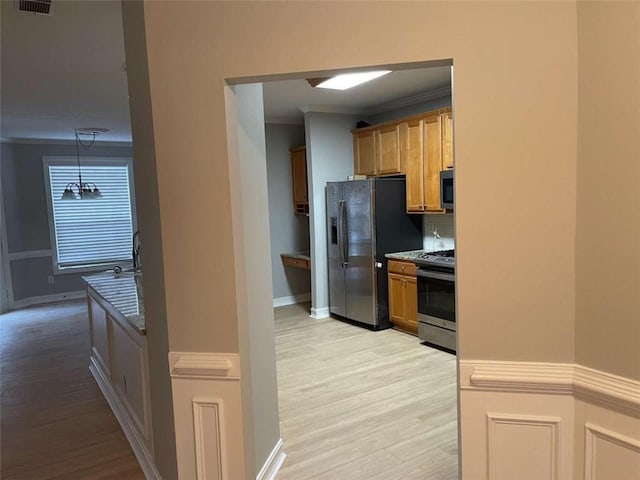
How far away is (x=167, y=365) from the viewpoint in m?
2.06

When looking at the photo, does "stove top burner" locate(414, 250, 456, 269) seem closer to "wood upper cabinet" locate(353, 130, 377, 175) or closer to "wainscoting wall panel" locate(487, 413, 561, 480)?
"wood upper cabinet" locate(353, 130, 377, 175)

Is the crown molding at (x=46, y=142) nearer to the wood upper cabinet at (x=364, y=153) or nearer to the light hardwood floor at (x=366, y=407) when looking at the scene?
the wood upper cabinet at (x=364, y=153)

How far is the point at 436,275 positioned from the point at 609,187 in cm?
300

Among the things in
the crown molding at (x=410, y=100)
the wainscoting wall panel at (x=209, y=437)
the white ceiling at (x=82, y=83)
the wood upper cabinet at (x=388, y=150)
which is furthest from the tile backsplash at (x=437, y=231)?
the wainscoting wall panel at (x=209, y=437)

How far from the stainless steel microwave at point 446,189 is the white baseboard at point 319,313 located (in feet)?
7.24

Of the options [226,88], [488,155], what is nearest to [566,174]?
[488,155]

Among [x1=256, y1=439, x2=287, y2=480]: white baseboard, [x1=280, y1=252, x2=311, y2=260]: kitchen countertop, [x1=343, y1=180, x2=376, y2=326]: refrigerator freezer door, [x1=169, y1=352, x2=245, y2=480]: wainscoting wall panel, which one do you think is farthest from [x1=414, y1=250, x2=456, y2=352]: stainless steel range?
[x1=169, y1=352, x2=245, y2=480]: wainscoting wall panel

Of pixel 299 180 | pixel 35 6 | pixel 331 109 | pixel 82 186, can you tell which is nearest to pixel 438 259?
pixel 331 109

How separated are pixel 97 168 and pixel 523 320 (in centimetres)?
803

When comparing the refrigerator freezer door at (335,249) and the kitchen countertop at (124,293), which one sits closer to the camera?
the kitchen countertop at (124,293)

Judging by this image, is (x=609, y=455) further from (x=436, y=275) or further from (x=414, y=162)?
(x=414, y=162)

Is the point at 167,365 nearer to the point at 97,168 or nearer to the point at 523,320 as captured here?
the point at 523,320

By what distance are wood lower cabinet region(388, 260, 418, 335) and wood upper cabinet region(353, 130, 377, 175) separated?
1267 mm

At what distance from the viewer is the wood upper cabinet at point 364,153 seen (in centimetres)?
552
